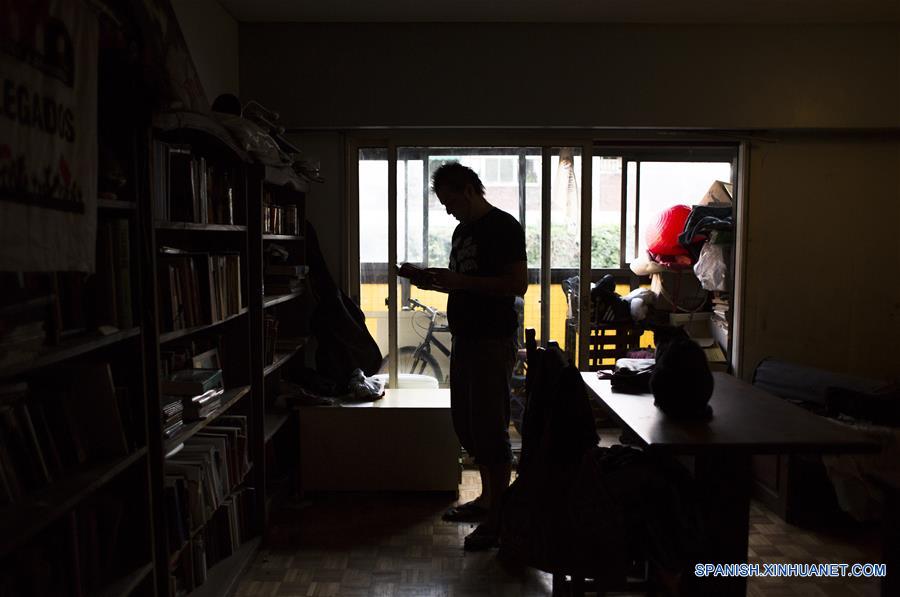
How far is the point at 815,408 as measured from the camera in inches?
118

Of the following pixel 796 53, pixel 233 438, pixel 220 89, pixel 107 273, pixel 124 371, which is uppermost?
pixel 796 53

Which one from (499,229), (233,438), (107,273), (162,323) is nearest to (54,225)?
(107,273)

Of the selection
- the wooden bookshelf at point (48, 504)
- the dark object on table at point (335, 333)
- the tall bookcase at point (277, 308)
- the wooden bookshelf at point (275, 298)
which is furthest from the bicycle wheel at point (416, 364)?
the wooden bookshelf at point (48, 504)

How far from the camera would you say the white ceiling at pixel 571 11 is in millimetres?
3105

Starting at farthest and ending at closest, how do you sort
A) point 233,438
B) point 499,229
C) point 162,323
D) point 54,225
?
point 499,229, point 233,438, point 162,323, point 54,225

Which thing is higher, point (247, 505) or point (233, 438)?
point (233, 438)

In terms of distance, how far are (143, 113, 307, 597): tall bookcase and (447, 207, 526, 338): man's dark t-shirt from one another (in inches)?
33.1

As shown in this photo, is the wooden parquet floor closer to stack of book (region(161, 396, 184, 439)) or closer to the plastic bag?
stack of book (region(161, 396, 184, 439))

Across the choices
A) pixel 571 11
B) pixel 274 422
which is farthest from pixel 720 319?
pixel 274 422

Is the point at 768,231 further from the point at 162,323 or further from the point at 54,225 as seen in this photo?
the point at 54,225

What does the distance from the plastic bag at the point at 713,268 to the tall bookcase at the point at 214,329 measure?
255 centimetres

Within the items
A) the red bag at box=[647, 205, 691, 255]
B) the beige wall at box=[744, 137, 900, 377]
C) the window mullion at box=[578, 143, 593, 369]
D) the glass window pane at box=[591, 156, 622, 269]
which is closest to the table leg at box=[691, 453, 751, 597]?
the window mullion at box=[578, 143, 593, 369]

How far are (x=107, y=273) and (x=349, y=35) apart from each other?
7.84ft

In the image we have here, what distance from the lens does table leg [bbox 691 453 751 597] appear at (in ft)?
5.82
